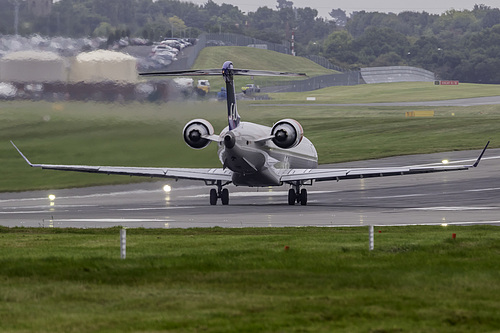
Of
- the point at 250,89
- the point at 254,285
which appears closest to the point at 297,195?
the point at 254,285

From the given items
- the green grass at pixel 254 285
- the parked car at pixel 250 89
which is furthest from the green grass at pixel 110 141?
the parked car at pixel 250 89

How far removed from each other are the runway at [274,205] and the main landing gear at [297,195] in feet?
2.04

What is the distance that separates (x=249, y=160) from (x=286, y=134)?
267cm

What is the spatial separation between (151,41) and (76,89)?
6.58 m

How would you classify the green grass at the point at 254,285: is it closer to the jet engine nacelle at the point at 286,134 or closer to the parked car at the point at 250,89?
the jet engine nacelle at the point at 286,134

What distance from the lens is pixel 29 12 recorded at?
50.8 meters

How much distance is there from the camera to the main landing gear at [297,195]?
160ft

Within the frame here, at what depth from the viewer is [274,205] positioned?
49.2m

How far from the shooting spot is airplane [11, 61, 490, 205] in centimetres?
4547

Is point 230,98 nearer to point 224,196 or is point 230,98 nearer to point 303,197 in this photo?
point 224,196

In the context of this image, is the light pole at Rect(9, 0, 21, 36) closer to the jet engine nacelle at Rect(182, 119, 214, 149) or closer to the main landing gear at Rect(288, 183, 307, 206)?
the jet engine nacelle at Rect(182, 119, 214, 149)

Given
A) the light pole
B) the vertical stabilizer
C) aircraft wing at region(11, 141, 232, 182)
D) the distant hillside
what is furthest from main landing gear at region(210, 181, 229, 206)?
the distant hillside

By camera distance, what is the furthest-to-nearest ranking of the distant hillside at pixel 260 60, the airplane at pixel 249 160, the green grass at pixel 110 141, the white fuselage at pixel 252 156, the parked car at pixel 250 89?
the parked car at pixel 250 89 → the distant hillside at pixel 260 60 → the green grass at pixel 110 141 → the white fuselage at pixel 252 156 → the airplane at pixel 249 160

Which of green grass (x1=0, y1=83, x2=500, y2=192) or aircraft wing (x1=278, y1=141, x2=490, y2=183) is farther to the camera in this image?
green grass (x1=0, y1=83, x2=500, y2=192)
